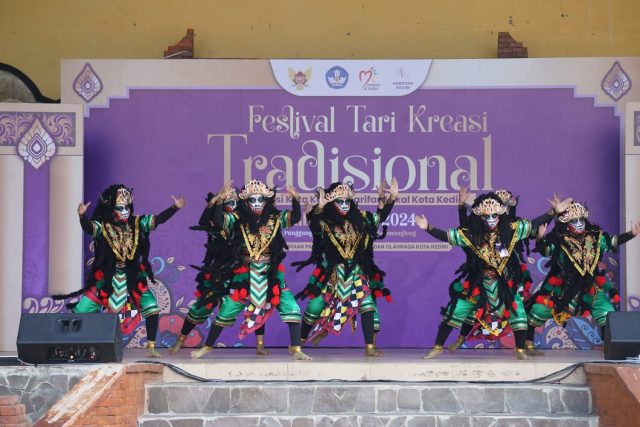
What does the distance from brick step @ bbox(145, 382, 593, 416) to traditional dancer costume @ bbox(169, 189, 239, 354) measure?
1.51 m

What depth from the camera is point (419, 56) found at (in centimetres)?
1461

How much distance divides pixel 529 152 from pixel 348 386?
3961mm

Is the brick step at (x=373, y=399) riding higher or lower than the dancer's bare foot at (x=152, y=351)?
lower

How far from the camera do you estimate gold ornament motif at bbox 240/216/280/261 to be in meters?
12.1

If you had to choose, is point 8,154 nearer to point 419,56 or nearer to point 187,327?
point 187,327

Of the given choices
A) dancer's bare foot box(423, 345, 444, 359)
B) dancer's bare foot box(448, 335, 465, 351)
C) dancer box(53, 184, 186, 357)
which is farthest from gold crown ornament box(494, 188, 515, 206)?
dancer box(53, 184, 186, 357)

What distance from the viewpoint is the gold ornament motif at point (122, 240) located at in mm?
12195

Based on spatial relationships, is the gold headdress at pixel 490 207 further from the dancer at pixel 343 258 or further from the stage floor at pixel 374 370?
the stage floor at pixel 374 370

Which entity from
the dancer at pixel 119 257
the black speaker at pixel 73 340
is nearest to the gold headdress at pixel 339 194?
the dancer at pixel 119 257

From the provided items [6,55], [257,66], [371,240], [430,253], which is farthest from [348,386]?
[6,55]

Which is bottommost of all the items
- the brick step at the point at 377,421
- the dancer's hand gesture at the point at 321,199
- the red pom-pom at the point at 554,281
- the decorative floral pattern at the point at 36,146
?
the brick step at the point at 377,421

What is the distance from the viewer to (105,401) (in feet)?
33.9

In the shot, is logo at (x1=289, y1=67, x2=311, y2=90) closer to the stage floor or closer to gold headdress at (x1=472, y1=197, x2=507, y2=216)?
gold headdress at (x1=472, y1=197, x2=507, y2=216)

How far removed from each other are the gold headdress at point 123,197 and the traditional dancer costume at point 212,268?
2.07 ft
